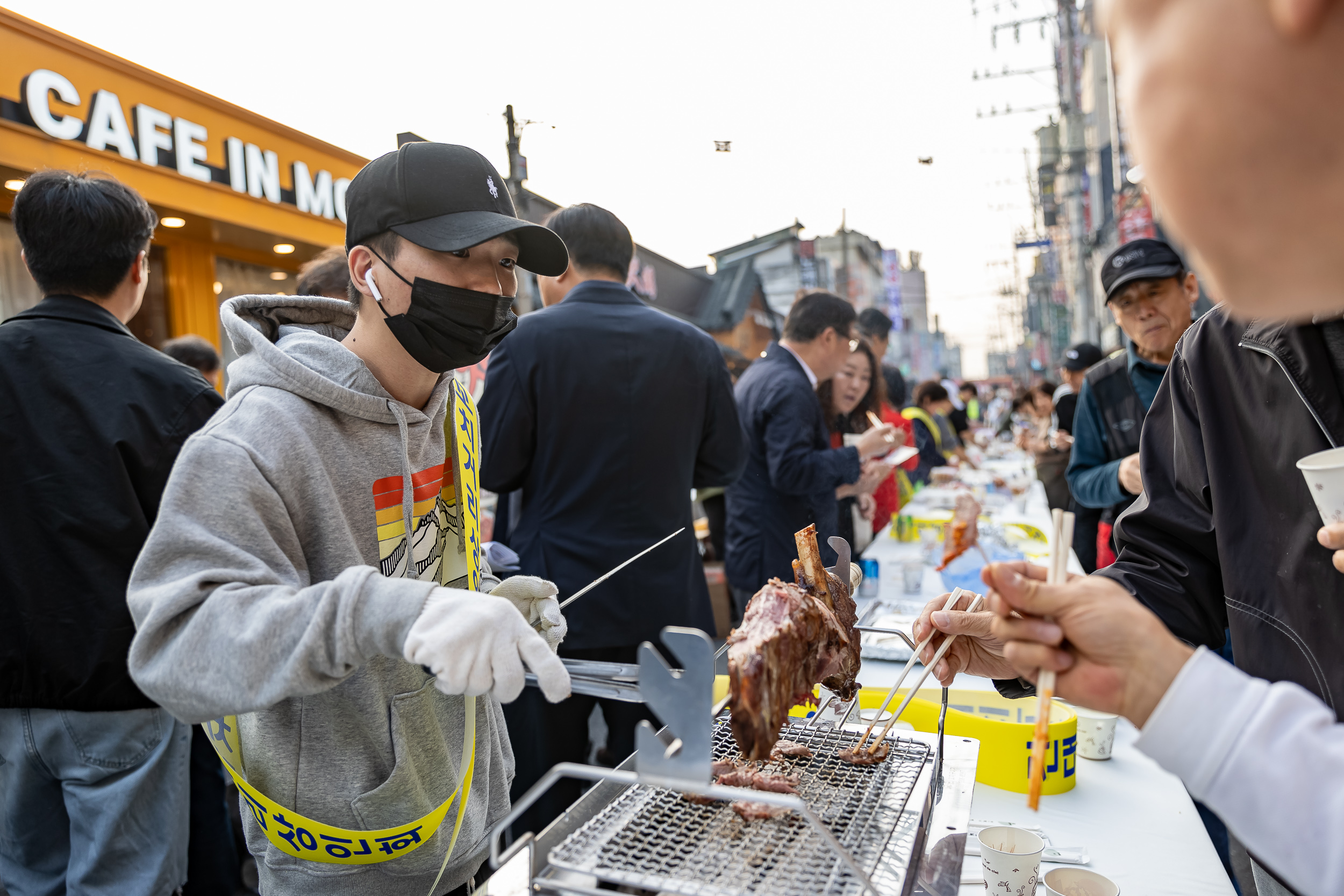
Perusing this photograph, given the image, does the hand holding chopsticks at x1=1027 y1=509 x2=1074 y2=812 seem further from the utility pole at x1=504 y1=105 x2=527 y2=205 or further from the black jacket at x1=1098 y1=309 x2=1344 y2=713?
the utility pole at x1=504 y1=105 x2=527 y2=205

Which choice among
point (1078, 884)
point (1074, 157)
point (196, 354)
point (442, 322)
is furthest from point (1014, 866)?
point (1074, 157)

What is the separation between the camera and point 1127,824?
2.27 meters

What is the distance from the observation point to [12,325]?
2.74 m

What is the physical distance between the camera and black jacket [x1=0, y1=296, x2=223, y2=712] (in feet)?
8.86

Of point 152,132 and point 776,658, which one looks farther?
point 152,132

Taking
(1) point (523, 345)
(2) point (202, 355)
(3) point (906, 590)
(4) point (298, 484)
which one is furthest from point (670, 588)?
(2) point (202, 355)

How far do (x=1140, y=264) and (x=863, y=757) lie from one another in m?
3.43

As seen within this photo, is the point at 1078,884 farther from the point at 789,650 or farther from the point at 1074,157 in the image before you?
the point at 1074,157

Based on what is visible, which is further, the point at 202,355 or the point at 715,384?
the point at 202,355

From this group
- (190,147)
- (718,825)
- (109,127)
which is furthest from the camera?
(190,147)

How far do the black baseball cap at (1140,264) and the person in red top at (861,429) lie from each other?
1.81 meters

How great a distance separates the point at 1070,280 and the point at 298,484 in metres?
53.3

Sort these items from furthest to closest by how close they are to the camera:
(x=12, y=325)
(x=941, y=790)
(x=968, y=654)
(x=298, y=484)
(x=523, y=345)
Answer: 1. (x=523, y=345)
2. (x=12, y=325)
3. (x=968, y=654)
4. (x=941, y=790)
5. (x=298, y=484)

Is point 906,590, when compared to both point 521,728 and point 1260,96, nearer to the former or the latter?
point 521,728
